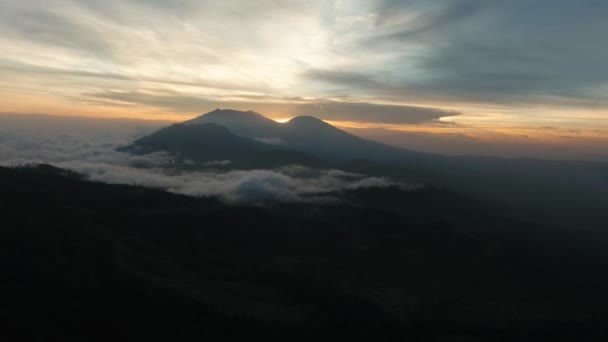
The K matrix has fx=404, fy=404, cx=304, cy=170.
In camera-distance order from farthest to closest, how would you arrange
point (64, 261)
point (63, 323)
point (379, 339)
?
point (64, 261)
point (379, 339)
point (63, 323)

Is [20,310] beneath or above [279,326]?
above

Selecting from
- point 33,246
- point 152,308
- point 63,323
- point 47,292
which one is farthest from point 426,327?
point 33,246

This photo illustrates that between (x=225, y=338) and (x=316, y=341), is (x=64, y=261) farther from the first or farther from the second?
(x=316, y=341)

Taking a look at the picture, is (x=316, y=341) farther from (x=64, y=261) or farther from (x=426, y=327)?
(x=64, y=261)

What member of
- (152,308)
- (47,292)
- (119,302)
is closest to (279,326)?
(152,308)

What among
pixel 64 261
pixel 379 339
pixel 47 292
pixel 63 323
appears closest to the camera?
pixel 63 323

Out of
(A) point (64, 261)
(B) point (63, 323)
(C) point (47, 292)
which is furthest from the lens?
(A) point (64, 261)

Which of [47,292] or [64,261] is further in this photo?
[64,261]

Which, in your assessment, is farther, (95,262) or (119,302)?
(95,262)

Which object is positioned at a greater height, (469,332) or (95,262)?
(95,262)
